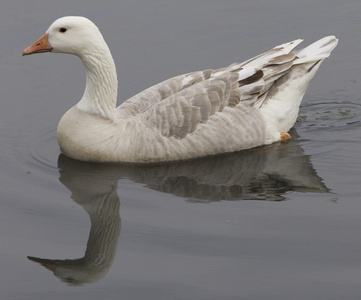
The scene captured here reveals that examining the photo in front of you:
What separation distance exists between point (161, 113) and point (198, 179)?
110cm

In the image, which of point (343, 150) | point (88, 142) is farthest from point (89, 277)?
point (343, 150)

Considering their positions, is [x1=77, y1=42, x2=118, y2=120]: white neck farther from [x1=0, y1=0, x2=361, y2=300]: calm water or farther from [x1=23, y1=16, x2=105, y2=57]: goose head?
[x1=0, y1=0, x2=361, y2=300]: calm water

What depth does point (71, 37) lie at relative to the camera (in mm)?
10656

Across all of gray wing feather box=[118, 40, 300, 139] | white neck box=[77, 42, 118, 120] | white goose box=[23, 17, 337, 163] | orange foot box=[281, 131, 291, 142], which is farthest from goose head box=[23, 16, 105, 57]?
orange foot box=[281, 131, 291, 142]

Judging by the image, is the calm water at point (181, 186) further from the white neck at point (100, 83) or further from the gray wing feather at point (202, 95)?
the white neck at point (100, 83)

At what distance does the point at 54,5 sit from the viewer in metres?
14.9

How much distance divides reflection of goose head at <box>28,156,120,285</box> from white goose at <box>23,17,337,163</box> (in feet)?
0.93

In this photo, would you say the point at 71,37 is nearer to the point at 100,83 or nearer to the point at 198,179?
the point at 100,83

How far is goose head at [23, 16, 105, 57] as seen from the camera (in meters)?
10.6

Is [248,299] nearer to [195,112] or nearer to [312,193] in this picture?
[312,193]

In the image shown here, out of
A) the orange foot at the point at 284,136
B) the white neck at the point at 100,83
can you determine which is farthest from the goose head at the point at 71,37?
the orange foot at the point at 284,136

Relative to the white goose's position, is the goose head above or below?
above

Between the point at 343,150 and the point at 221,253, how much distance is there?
3188mm

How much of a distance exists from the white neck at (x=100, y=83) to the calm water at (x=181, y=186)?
771 millimetres
